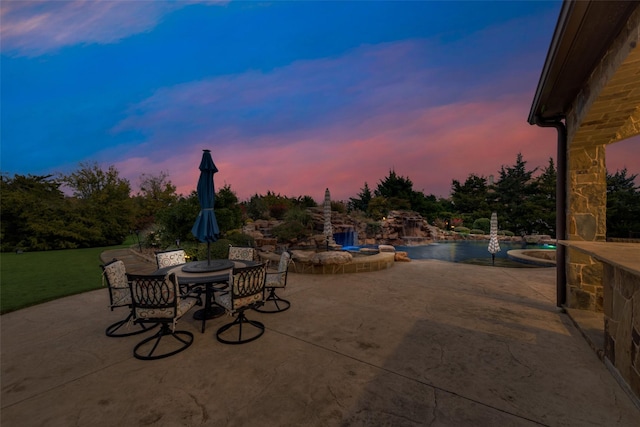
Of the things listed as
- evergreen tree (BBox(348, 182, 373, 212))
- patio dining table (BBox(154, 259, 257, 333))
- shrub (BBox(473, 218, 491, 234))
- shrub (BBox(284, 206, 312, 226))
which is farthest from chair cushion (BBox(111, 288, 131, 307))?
evergreen tree (BBox(348, 182, 373, 212))

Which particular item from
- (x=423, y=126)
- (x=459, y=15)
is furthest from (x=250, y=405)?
(x=423, y=126)

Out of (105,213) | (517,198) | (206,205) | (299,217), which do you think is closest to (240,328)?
(206,205)

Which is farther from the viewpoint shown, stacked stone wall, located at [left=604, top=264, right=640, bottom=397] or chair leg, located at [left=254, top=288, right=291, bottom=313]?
chair leg, located at [left=254, top=288, right=291, bottom=313]

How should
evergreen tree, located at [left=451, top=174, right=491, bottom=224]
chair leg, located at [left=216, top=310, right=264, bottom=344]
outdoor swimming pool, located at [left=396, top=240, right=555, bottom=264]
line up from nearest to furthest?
1. chair leg, located at [left=216, top=310, right=264, bottom=344]
2. outdoor swimming pool, located at [left=396, top=240, right=555, bottom=264]
3. evergreen tree, located at [left=451, top=174, right=491, bottom=224]

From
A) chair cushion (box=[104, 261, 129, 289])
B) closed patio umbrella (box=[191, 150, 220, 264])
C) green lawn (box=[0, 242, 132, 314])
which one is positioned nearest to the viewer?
chair cushion (box=[104, 261, 129, 289])

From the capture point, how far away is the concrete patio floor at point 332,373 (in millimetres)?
1956

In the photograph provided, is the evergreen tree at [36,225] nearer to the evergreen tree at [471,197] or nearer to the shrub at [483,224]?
the shrub at [483,224]

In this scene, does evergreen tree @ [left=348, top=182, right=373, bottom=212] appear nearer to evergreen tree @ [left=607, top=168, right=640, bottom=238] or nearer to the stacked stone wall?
evergreen tree @ [left=607, top=168, right=640, bottom=238]

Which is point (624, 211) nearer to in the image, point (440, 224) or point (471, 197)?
point (471, 197)

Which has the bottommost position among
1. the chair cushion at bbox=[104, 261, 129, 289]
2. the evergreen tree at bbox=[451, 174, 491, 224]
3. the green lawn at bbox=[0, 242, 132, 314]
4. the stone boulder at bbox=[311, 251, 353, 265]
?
the green lawn at bbox=[0, 242, 132, 314]

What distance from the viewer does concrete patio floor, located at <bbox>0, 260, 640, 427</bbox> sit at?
196 cm

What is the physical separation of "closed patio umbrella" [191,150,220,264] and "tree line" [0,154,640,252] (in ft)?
18.9

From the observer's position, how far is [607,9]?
201cm

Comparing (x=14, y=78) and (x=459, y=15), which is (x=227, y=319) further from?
(x=14, y=78)
